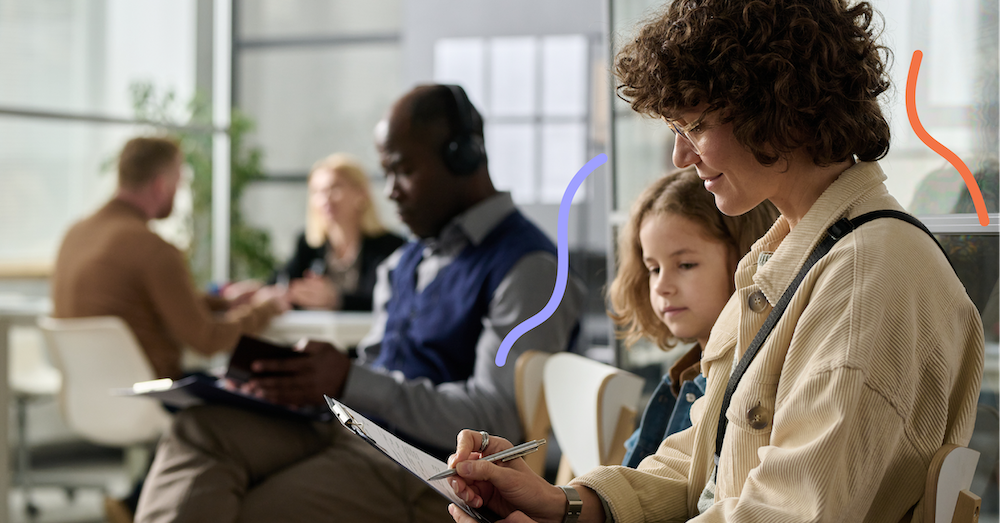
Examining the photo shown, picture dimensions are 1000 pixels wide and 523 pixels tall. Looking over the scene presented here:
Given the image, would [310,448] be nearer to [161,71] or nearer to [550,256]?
[550,256]

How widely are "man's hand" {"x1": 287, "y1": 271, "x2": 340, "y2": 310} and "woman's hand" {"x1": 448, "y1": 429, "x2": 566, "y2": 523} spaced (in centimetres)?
280

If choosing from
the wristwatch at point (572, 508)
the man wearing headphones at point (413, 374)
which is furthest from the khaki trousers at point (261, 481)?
the wristwatch at point (572, 508)

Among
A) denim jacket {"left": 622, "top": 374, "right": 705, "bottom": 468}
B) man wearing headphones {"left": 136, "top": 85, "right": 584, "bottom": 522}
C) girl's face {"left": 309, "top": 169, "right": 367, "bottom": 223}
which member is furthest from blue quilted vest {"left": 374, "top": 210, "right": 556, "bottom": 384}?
girl's face {"left": 309, "top": 169, "right": 367, "bottom": 223}

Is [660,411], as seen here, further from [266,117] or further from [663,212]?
[266,117]

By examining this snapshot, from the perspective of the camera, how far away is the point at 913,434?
688 millimetres

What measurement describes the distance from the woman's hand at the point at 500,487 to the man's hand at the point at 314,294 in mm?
2803

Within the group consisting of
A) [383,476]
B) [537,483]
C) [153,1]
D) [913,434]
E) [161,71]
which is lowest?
[383,476]

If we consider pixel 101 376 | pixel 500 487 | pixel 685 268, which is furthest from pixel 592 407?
pixel 101 376

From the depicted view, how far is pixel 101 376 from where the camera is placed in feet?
8.95

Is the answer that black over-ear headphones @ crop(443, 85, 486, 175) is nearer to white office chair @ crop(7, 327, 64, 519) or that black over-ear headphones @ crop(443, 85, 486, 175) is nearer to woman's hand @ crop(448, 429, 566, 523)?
woman's hand @ crop(448, 429, 566, 523)

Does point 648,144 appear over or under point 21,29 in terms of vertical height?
under

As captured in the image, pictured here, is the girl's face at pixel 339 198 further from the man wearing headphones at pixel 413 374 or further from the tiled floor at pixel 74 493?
the man wearing headphones at pixel 413 374

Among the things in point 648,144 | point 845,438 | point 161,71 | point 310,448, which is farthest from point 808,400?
point 161,71

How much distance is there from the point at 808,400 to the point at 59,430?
370 centimetres
